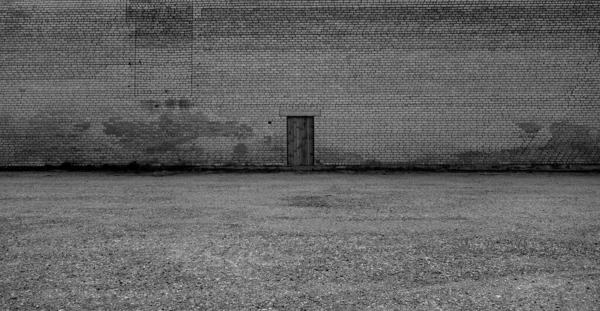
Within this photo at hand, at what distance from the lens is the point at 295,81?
14508mm

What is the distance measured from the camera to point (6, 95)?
14484 millimetres

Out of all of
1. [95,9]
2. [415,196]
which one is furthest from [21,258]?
[95,9]

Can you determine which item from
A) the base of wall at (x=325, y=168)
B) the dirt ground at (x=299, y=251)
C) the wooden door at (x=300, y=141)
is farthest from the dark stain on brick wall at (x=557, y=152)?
the dirt ground at (x=299, y=251)

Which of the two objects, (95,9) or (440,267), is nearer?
(440,267)

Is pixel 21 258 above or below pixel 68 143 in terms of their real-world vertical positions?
below

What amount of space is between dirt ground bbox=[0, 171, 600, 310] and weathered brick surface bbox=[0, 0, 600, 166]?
5.30 metres

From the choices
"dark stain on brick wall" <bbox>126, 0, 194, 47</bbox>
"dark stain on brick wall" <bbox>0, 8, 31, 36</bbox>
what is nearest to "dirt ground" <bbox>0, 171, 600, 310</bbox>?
"dark stain on brick wall" <bbox>126, 0, 194, 47</bbox>

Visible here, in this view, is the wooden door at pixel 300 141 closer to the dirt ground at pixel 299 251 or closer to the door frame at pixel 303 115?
the door frame at pixel 303 115

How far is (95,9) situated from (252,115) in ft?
17.8

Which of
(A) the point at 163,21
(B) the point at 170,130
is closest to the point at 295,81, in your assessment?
(B) the point at 170,130

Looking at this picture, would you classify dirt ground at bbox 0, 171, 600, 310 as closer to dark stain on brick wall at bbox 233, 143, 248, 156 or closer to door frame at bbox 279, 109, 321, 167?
dark stain on brick wall at bbox 233, 143, 248, 156

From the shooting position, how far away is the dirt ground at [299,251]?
141 inches

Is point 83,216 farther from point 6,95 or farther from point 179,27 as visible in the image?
point 6,95

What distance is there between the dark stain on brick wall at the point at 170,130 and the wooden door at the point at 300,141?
1218 millimetres
